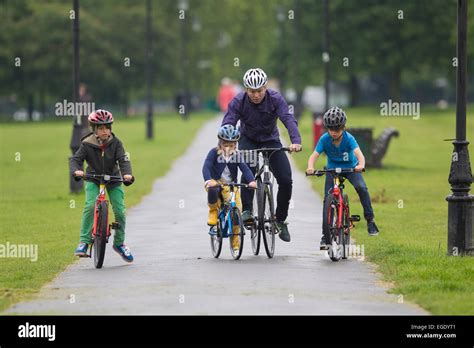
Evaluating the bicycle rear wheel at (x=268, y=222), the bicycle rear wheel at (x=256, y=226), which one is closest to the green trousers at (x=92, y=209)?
the bicycle rear wheel at (x=256, y=226)

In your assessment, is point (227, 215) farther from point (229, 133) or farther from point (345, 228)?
point (345, 228)

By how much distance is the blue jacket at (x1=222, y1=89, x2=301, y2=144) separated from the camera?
14508 millimetres

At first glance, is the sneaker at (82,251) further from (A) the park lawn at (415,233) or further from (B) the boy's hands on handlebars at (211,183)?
(A) the park lawn at (415,233)

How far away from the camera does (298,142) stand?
14.3 m

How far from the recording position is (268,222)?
46.8 feet

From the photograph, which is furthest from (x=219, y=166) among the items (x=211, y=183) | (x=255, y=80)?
(x=255, y=80)

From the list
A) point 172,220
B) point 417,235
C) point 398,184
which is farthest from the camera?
point 398,184

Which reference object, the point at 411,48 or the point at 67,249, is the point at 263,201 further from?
the point at 411,48

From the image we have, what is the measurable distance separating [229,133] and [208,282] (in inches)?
82.8

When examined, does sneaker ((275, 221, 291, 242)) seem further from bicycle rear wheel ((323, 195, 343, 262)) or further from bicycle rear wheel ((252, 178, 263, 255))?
bicycle rear wheel ((323, 195, 343, 262))
